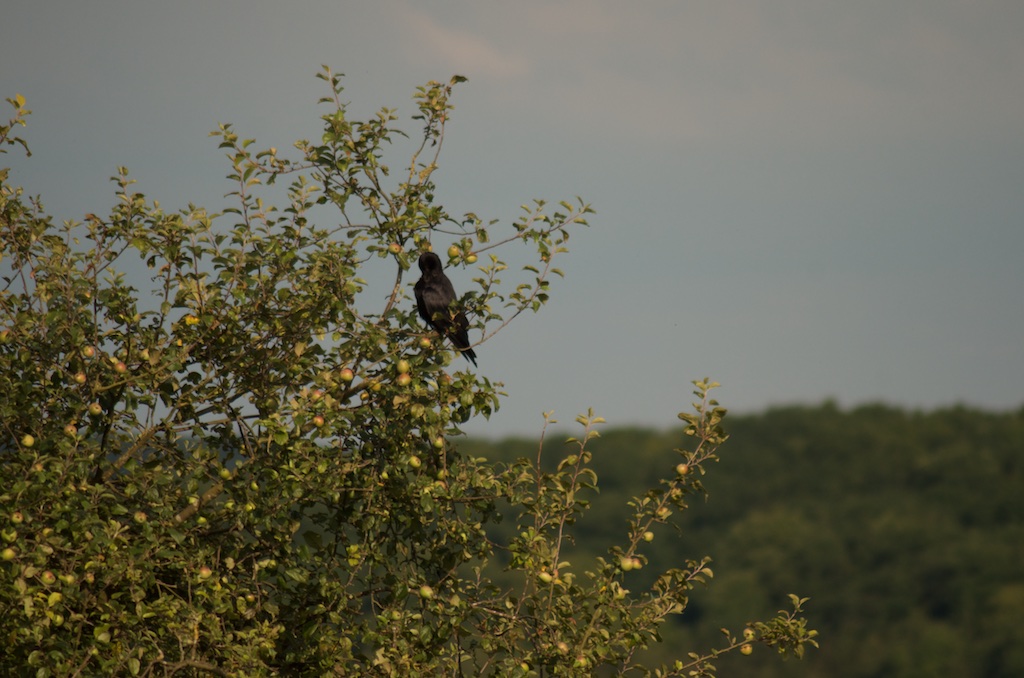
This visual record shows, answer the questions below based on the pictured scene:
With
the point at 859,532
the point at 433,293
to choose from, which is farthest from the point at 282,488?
the point at 859,532

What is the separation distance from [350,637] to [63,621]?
4.57ft

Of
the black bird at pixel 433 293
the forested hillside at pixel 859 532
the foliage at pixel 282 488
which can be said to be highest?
the forested hillside at pixel 859 532

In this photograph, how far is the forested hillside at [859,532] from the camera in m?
62.2

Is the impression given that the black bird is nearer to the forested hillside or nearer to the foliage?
the foliage

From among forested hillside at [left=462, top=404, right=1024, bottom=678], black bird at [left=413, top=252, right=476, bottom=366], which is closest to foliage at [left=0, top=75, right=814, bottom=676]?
black bird at [left=413, top=252, right=476, bottom=366]

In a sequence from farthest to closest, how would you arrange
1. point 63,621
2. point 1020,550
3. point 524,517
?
point 1020,550 → point 524,517 → point 63,621

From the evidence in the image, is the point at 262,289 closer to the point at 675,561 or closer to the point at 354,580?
the point at 354,580

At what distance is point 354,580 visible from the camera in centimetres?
608

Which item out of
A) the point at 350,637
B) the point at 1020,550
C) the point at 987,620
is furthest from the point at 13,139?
the point at 1020,550

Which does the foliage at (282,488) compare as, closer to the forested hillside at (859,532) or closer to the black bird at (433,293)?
the black bird at (433,293)

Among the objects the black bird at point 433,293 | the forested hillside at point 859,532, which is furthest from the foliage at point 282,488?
the forested hillside at point 859,532

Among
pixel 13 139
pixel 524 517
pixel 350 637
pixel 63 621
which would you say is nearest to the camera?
Answer: pixel 63 621

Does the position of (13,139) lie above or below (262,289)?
above

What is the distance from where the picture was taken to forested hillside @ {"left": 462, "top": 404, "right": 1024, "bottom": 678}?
62188 millimetres
